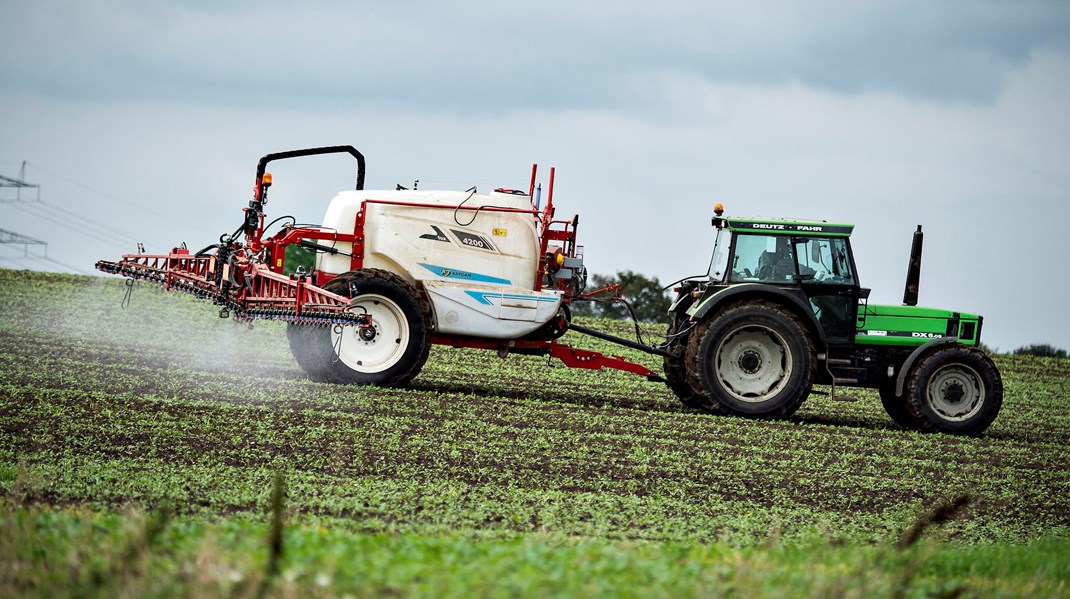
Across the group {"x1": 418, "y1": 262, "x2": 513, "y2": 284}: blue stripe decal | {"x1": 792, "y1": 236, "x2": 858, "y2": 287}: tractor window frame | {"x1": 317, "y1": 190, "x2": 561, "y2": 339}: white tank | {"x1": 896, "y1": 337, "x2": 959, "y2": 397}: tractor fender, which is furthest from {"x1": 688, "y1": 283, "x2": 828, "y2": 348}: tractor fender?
{"x1": 418, "y1": 262, "x2": 513, "y2": 284}: blue stripe decal

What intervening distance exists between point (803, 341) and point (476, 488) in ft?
19.8

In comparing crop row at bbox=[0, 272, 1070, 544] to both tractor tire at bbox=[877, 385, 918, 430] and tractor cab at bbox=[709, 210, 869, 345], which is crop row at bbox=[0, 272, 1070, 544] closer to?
tractor tire at bbox=[877, 385, 918, 430]

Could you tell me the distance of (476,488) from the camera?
777 centimetres

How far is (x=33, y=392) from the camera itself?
10.8 m

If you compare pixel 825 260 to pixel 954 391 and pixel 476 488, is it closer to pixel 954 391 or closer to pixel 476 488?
pixel 954 391

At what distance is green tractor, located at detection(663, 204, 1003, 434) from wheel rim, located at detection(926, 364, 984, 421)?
1 cm

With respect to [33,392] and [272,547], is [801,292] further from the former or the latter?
[272,547]

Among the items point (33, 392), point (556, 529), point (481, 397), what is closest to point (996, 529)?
point (556, 529)

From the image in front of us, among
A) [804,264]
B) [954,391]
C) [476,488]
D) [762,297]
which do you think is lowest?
[476,488]

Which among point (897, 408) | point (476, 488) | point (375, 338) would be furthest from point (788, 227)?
point (476, 488)

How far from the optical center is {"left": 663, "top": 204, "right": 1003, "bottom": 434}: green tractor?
12.8 metres

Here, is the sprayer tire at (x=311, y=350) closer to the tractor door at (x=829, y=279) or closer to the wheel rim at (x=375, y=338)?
the wheel rim at (x=375, y=338)

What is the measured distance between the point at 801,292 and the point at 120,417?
7.35 metres

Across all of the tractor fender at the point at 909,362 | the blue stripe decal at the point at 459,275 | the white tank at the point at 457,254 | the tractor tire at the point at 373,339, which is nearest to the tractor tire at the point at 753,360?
the tractor fender at the point at 909,362
